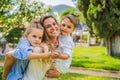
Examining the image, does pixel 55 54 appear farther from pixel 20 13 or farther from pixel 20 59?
pixel 20 13

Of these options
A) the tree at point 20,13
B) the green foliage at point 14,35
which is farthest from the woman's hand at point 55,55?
the green foliage at point 14,35

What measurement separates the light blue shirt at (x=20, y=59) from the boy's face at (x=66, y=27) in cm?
45

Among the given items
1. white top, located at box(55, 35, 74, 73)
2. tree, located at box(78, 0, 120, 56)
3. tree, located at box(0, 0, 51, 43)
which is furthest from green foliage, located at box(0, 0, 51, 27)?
white top, located at box(55, 35, 74, 73)

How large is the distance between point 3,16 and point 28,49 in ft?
50.8

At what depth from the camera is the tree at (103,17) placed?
20172 millimetres

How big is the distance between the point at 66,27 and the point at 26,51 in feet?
1.92

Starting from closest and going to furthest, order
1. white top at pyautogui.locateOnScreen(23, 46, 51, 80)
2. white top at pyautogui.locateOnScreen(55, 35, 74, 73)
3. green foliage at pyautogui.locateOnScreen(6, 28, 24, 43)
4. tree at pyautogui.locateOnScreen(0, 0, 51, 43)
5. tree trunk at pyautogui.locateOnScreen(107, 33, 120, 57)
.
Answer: white top at pyautogui.locateOnScreen(23, 46, 51, 80)
white top at pyautogui.locateOnScreen(55, 35, 74, 73)
tree at pyautogui.locateOnScreen(0, 0, 51, 43)
tree trunk at pyautogui.locateOnScreen(107, 33, 120, 57)
green foliage at pyautogui.locateOnScreen(6, 28, 24, 43)

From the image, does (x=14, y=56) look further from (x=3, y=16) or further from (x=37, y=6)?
(x=37, y=6)

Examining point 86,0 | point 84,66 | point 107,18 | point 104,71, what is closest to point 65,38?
point 104,71

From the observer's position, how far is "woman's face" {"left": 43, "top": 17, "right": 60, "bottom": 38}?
11.3 feet

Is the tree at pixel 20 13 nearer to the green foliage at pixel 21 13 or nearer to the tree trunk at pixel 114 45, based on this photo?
the green foliage at pixel 21 13

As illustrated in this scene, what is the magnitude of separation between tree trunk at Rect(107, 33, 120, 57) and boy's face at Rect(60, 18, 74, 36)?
62.2 feet

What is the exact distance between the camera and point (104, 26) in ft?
67.8

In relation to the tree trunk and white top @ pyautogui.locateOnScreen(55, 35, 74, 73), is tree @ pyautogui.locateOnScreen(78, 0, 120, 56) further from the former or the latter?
white top @ pyautogui.locateOnScreen(55, 35, 74, 73)
